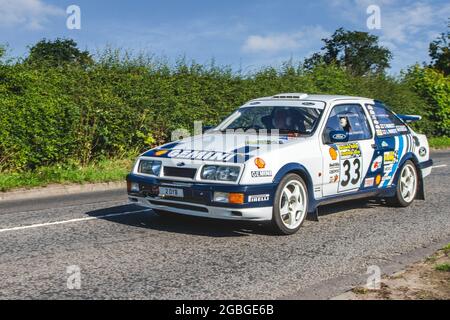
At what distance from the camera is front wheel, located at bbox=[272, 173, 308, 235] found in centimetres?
705

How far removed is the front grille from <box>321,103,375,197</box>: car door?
1842 millimetres

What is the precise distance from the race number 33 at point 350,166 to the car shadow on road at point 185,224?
1.36 meters

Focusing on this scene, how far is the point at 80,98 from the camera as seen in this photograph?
13578 mm

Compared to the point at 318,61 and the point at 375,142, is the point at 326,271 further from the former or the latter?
the point at 318,61

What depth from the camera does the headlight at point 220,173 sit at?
6.79 metres

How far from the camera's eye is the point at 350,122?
8664 mm

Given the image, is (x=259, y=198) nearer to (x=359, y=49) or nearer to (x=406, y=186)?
(x=406, y=186)

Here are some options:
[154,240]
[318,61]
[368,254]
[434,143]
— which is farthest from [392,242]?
[434,143]

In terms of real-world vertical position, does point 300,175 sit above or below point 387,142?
below

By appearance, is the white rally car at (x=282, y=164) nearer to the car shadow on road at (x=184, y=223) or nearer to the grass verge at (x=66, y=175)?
the car shadow on road at (x=184, y=223)

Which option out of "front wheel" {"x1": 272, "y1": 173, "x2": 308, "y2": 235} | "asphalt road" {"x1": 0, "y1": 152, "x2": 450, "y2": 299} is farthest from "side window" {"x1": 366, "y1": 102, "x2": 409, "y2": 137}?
"front wheel" {"x1": 272, "y1": 173, "x2": 308, "y2": 235}

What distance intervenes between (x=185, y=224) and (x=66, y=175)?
5341 mm

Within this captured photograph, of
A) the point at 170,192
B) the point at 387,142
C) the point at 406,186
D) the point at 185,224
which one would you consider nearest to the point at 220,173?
the point at 170,192

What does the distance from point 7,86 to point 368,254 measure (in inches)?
359
